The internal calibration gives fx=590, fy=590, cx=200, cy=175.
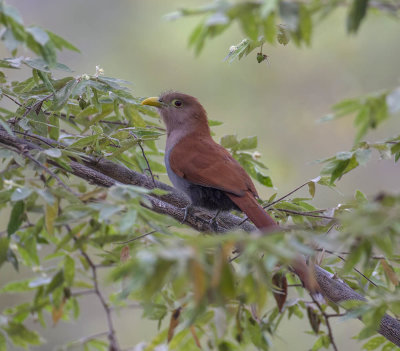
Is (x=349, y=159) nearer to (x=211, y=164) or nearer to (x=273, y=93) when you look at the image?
(x=211, y=164)

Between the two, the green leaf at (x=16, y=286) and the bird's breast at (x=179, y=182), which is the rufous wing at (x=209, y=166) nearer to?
the bird's breast at (x=179, y=182)

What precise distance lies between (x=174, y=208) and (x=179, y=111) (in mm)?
1552

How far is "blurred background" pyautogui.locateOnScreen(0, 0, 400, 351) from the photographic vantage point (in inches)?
291

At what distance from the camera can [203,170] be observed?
3.51 meters

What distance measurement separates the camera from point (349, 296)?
268 cm

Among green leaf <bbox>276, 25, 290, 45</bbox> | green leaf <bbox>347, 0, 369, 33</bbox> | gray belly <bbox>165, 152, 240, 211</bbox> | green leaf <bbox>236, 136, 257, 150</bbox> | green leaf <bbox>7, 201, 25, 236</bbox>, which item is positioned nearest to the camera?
green leaf <bbox>347, 0, 369, 33</bbox>

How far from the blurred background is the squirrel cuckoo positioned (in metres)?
2.87

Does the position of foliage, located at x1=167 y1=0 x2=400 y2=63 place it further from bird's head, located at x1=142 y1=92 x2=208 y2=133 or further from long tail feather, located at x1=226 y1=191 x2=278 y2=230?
bird's head, located at x1=142 y1=92 x2=208 y2=133

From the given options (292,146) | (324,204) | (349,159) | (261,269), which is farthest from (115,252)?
(292,146)

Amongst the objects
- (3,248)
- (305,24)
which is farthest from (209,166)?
(305,24)

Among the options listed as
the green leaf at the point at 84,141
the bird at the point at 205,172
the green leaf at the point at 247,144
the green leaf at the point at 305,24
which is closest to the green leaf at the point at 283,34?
the green leaf at the point at 247,144

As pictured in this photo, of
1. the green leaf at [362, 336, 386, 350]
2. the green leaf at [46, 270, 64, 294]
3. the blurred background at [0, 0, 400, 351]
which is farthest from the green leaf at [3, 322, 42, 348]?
the blurred background at [0, 0, 400, 351]

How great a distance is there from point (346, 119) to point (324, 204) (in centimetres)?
149

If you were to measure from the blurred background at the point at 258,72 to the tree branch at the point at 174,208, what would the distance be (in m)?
3.79
